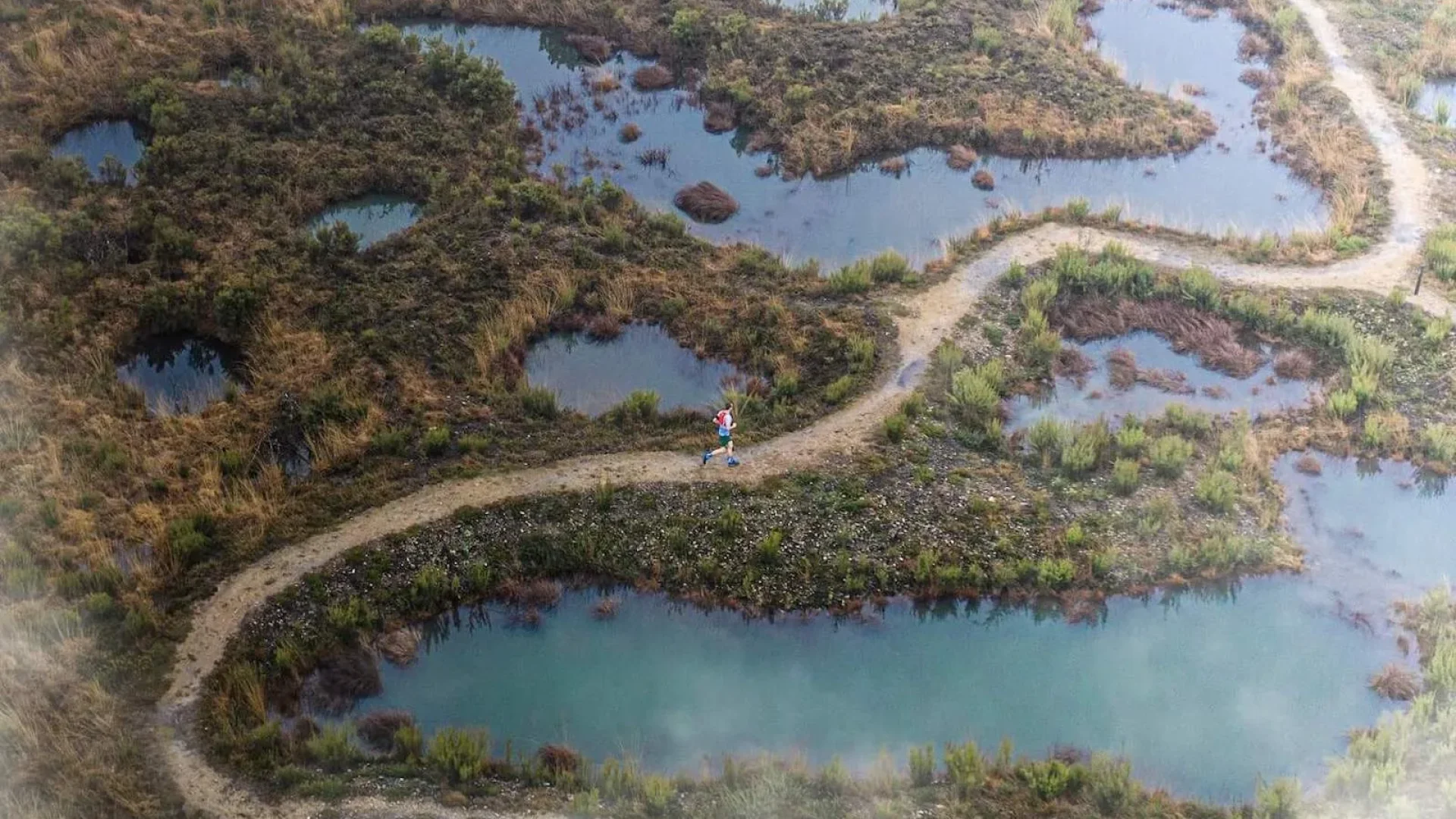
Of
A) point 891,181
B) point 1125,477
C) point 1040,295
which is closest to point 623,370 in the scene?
point 1040,295

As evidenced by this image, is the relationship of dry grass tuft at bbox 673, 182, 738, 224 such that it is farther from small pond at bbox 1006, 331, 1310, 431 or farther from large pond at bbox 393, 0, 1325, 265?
small pond at bbox 1006, 331, 1310, 431

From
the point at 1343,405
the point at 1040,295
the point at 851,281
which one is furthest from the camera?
the point at 851,281

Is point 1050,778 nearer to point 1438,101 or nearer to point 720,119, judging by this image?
point 720,119

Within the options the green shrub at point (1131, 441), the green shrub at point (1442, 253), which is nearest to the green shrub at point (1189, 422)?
the green shrub at point (1131, 441)

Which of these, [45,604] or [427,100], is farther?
[427,100]

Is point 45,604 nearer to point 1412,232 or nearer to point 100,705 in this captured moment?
point 100,705

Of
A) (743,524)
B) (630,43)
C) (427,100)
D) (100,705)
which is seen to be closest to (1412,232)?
(743,524)
